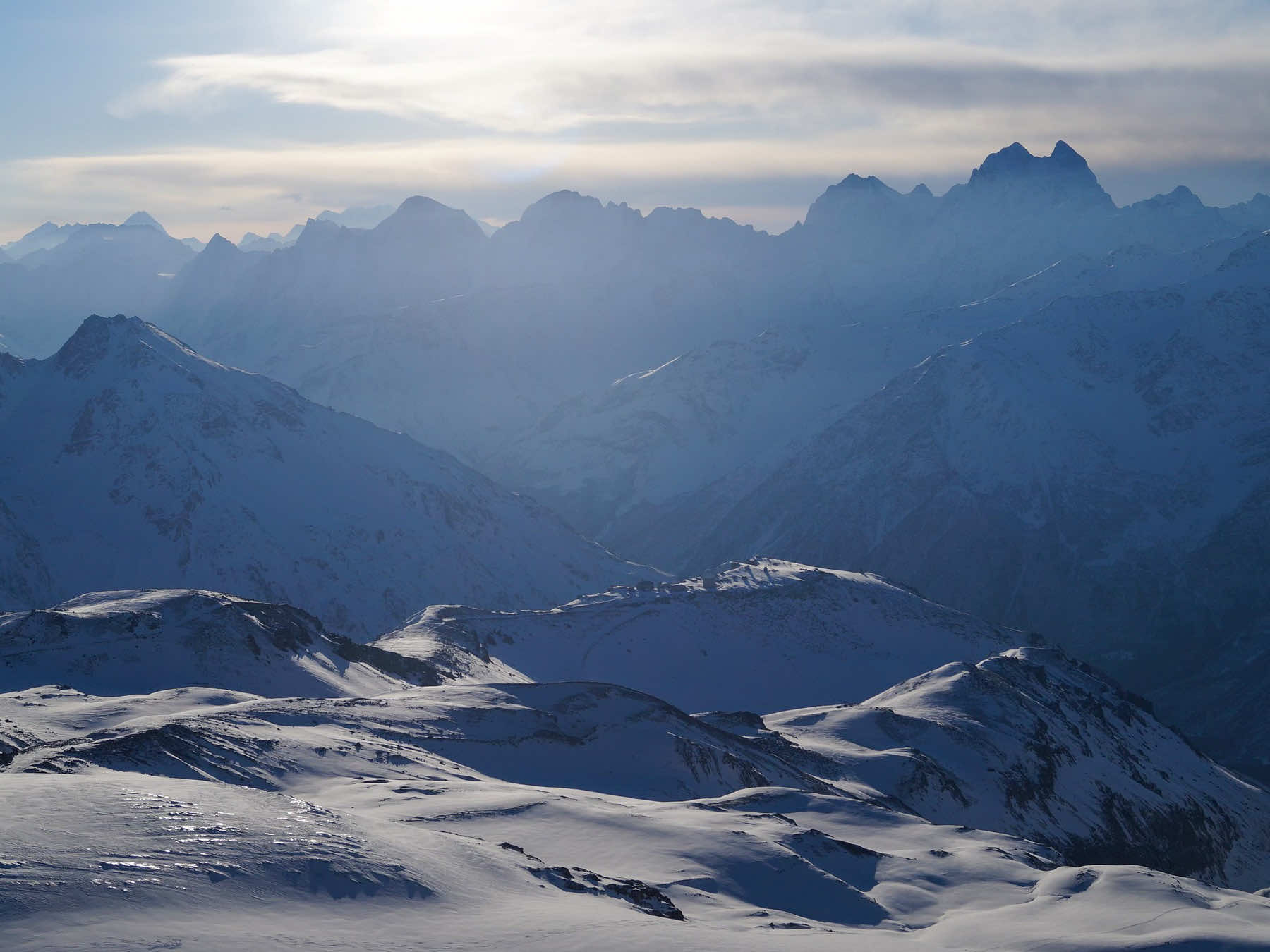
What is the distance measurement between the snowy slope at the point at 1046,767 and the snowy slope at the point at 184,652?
147 ft

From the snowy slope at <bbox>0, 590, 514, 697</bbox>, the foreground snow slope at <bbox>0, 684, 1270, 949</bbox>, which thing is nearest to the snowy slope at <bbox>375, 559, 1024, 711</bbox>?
the snowy slope at <bbox>0, 590, 514, 697</bbox>

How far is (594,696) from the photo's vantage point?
114938 millimetres

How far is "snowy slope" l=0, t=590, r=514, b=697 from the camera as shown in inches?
4660

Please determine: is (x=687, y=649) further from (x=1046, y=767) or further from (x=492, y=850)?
(x=492, y=850)

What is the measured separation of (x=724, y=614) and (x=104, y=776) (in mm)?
140165

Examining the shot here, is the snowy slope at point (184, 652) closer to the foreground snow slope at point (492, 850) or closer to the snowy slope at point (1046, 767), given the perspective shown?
the foreground snow slope at point (492, 850)

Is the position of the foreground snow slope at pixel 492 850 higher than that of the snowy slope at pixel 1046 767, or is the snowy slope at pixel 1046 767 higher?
the foreground snow slope at pixel 492 850

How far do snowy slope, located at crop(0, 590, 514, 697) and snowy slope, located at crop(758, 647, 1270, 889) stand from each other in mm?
44779

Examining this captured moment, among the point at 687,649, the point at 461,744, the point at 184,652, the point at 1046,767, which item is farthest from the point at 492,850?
the point at 687,649

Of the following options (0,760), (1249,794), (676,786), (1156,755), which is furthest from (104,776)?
(1249,794)

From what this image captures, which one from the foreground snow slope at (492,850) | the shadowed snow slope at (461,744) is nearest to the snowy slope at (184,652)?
the foreground snow slope at (492,850)

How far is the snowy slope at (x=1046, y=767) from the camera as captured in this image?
132750 mm

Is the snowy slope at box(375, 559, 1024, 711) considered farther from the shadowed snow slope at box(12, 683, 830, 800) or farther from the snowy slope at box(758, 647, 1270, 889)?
the shadowed snow slope at box(12, 683, 830, 800)

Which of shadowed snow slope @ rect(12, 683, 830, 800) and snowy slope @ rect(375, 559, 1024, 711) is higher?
shadowed snow slope @ rect(12, 683, 830, 800)
